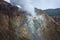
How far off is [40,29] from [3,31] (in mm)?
6424

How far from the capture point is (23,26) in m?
26.0

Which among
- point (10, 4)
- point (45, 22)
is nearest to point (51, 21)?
point (45, 22)

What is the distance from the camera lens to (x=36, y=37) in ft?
90.3

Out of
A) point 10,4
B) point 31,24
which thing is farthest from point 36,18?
point 10,4

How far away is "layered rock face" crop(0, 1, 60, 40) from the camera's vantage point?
23273mm

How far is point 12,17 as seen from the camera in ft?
80.7

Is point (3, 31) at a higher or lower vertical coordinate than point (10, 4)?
lower

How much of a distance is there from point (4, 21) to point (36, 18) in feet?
18.5

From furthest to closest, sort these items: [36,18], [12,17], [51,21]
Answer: [51,21], [36,18], [12,17]

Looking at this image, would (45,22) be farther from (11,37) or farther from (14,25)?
(11,37)

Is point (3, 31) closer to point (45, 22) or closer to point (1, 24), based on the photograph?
point (1, 24)

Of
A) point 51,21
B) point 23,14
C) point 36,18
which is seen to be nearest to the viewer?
point 23,14

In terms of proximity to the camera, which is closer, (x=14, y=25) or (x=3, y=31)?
(x=3, y=31)

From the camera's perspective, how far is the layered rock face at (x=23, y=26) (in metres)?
23.3
